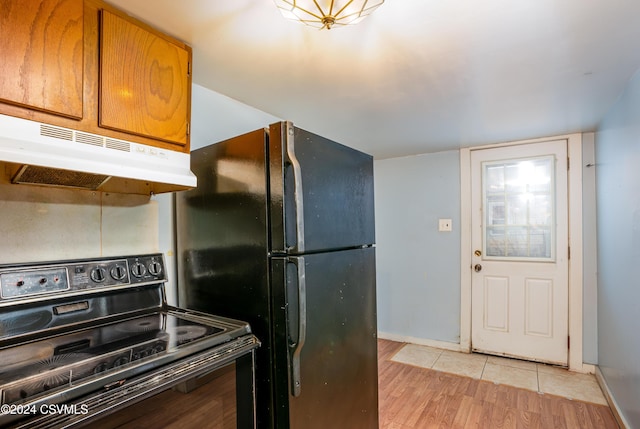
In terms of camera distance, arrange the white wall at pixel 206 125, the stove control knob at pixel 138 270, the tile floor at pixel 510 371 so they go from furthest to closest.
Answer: the tile floor at pixel 510 371 < the white wall at pixel 206 125 < the stove control knob at pixel 138 270

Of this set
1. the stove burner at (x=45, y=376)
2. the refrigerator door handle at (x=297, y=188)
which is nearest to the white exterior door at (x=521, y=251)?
the refrigerator door handle at (x=297, y=188)

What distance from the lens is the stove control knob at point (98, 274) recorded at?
123 centimetres

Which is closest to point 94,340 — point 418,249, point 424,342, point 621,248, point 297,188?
point 297,188

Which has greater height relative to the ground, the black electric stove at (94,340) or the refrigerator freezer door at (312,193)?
the refrigerator freezer door at (312,193)

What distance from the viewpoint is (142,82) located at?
114cm

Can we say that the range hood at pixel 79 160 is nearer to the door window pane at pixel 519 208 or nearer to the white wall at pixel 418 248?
the white wall at pixel 418 248

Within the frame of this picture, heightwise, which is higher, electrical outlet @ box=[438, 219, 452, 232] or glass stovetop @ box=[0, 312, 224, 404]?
electrical outlet @ box=[438, 219, 452, 232]

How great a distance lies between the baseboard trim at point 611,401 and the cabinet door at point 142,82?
2.93 meters

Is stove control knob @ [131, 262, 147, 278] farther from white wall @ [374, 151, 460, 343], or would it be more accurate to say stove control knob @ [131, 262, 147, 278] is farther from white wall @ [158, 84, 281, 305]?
white wall @ [374, 151, 460, 343]

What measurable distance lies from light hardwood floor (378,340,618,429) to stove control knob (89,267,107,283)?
1.85 m

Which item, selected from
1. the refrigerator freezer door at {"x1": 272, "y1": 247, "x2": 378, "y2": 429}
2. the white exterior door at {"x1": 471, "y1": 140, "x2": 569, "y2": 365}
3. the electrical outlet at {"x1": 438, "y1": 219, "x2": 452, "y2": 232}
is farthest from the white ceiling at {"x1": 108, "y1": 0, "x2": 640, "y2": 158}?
the electrical outlet at {"x1": 438, "y1": 219, "x2": 452, "y2": 232}

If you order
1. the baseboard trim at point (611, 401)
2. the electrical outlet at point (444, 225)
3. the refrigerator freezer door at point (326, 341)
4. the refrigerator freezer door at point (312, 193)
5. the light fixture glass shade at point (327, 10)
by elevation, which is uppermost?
the light fixture glass shade at point (327, 10)

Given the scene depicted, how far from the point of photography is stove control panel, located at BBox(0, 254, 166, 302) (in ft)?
3.44

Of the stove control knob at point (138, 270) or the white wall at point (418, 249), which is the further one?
the white wall at point (418, 249)
